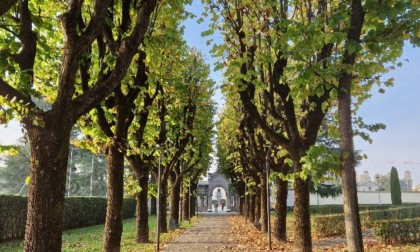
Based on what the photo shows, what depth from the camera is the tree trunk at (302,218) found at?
9148 millimetres

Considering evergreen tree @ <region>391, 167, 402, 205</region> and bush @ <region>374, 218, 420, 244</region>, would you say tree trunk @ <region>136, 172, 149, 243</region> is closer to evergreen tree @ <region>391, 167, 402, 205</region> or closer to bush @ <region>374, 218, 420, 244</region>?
bush @ <region>374, 218, 420, 244</region>

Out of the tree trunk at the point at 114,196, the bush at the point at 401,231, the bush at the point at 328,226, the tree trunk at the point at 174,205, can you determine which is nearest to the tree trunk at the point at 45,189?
the tree trunk at the point at 114,196

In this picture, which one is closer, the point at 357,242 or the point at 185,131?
the point at 357,242

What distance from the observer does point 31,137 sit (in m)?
5.02

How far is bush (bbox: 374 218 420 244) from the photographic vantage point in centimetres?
1362

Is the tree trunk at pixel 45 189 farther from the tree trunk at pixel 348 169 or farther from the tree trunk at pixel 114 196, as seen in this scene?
the tree trunk at pixel 114 196

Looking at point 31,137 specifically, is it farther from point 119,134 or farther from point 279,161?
point 279,161

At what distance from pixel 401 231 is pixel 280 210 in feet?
14.3

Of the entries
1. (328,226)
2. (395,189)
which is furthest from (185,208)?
(395,189)

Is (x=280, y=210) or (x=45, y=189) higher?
→ (x=45, y=189)

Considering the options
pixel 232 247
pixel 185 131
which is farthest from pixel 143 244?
pixel 185 131

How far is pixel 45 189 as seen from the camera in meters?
4.96

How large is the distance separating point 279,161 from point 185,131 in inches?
216

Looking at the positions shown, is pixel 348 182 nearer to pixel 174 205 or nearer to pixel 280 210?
pixel 280 210
